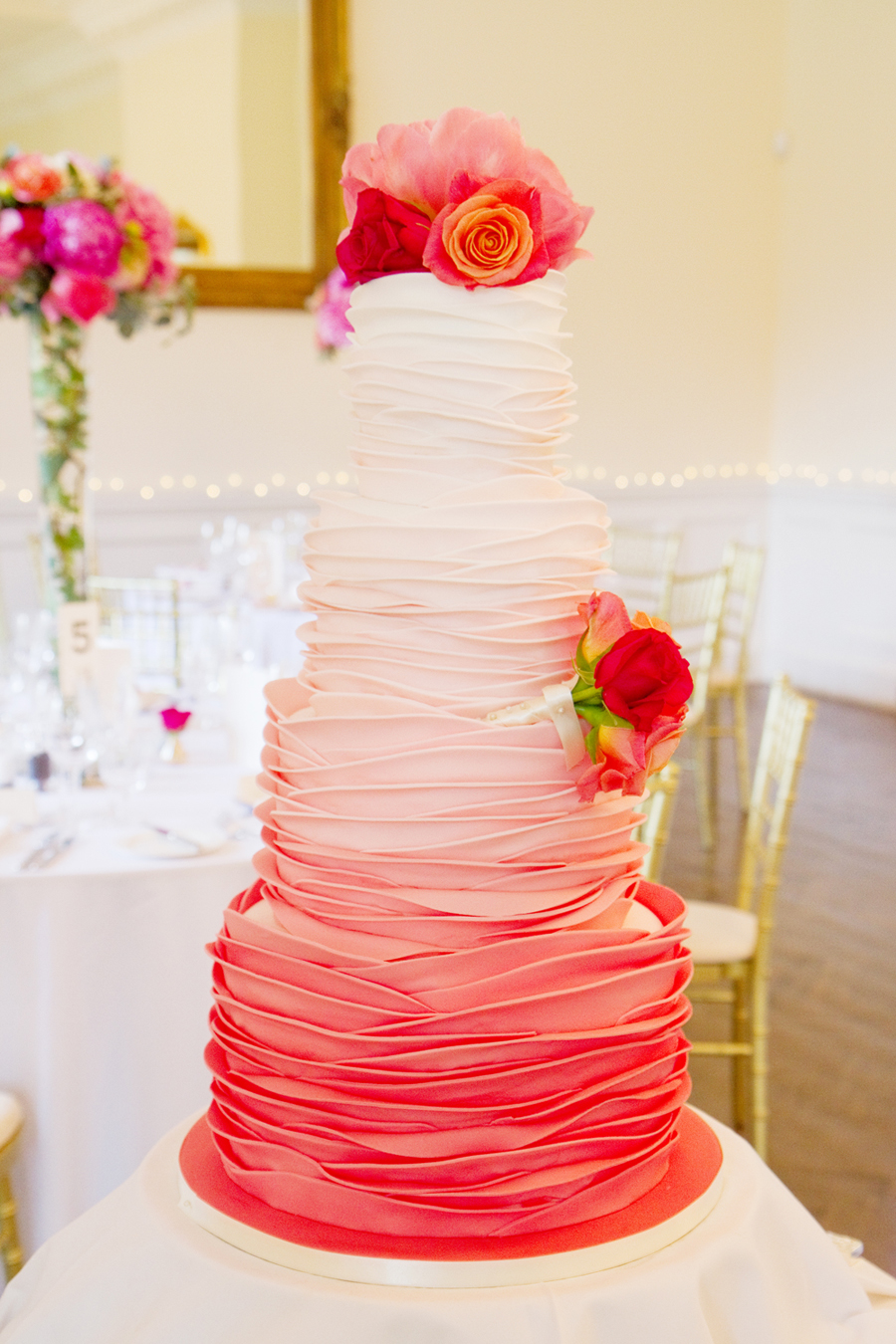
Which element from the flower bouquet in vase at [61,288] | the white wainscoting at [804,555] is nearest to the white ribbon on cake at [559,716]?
the flower bouquet in vase at [61,288]

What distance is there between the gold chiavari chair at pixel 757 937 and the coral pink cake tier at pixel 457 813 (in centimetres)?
123

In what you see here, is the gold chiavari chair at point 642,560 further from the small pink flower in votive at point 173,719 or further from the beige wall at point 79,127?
the small pink flower in votive at point 173,719

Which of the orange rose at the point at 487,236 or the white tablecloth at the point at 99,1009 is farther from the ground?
the orange rose at the point at 487,236

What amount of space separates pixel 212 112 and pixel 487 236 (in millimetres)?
4887

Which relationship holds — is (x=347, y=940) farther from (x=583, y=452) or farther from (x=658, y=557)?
(x=583, y=452)

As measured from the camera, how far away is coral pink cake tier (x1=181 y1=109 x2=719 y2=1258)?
97 centimetres

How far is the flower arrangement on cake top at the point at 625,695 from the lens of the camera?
38.1 inches

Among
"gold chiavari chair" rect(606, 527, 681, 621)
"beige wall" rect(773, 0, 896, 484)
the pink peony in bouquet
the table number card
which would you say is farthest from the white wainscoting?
the table number card

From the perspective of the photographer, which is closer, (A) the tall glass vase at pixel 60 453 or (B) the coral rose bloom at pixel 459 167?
(B) the coral rose bloom at pixel 459 167

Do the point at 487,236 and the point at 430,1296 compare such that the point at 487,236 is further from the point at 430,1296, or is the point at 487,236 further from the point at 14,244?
the point at 14,244

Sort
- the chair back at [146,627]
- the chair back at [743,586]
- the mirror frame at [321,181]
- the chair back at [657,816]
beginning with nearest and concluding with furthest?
1. the chair back at [657,816]
2. the chair back at [146,627]
3. the chair back at [743,586]
4. the mirror frame at [321,181]

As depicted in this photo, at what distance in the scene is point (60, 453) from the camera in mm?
2672

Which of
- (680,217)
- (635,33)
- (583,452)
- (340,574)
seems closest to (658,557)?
(583,452)

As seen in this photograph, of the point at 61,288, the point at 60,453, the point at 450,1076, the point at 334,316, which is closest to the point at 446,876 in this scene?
the point at 450,1076
